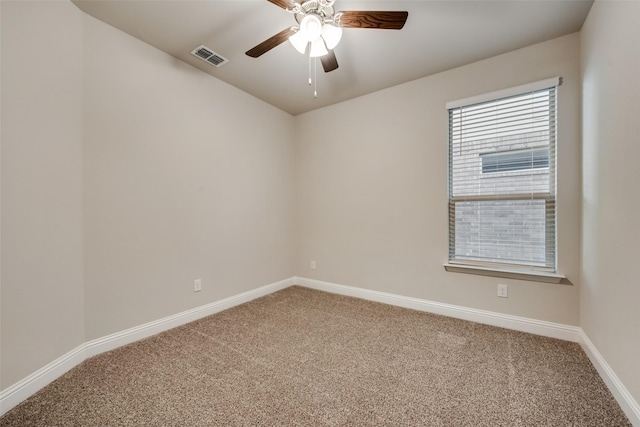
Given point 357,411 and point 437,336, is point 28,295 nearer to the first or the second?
point 357,411

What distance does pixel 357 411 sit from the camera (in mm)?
1395

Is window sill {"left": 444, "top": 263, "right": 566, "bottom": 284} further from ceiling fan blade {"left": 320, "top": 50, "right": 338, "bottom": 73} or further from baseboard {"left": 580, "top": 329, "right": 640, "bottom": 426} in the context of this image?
ceiling fan blade {"left": 320, "top": 50, "right": 338, "bottom": 73}

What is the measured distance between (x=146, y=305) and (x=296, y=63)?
8.68ft

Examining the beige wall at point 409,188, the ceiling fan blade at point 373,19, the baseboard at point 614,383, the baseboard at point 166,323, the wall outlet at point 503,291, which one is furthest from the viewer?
the wall outlet at point 503,291

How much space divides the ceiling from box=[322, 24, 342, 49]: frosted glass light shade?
33 cm

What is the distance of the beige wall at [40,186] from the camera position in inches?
57.6

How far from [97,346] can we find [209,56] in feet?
8.56

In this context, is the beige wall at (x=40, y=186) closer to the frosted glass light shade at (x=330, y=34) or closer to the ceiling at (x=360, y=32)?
the ceiling at (x=360, y=32)

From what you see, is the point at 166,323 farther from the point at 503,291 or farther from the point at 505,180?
the point at 505,180

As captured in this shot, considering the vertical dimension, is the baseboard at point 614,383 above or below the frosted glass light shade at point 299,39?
below

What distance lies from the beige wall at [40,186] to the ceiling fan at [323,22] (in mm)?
1369

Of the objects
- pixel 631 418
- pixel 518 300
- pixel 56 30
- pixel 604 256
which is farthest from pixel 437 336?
pixel 56 30

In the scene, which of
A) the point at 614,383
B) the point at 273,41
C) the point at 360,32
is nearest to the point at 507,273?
the point at 614,383

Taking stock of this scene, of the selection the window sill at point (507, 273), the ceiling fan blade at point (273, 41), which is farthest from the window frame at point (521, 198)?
the ceiling fan blade at point (273, 41)
